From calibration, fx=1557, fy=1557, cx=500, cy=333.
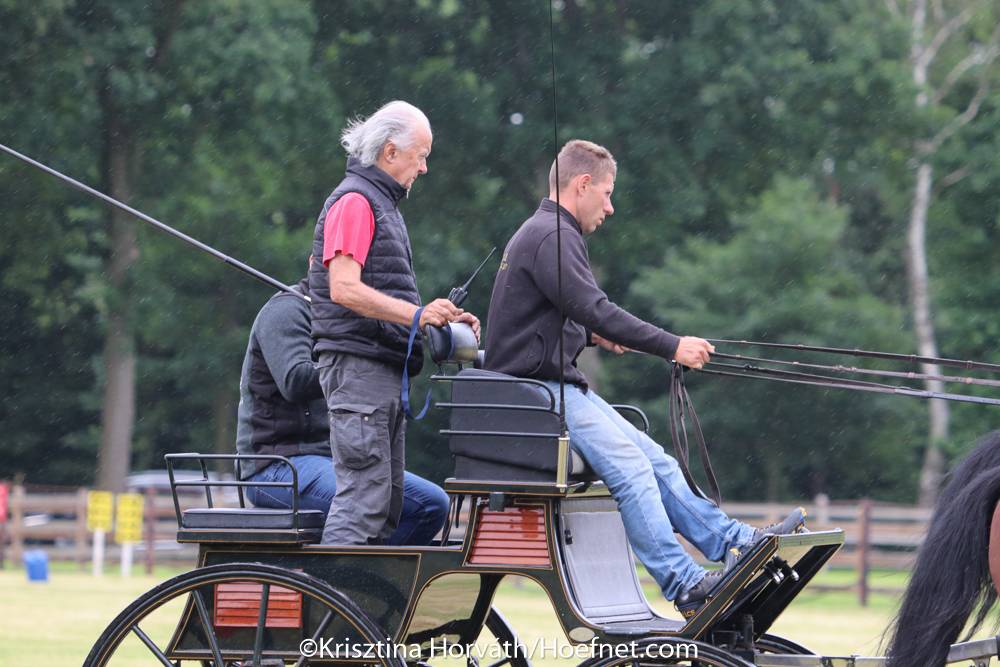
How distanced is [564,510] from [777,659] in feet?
2.63

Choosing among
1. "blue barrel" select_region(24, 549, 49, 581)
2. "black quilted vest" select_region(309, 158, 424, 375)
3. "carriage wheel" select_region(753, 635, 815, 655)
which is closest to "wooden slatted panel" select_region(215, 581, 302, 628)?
"black quilted vest" select_region(309, 158, 424, 375)

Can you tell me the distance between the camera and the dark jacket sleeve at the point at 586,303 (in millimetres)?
4723

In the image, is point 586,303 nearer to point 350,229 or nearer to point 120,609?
point 350,229

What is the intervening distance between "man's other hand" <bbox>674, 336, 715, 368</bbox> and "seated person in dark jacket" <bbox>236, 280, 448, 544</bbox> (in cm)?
117

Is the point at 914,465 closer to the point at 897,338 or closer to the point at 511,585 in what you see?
the point at 897,338

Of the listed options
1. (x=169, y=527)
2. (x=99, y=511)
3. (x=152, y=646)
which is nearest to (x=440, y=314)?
(x=152, y=646)

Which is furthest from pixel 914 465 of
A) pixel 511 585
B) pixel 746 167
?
pixel 511 585

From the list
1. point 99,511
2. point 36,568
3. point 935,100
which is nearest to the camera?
point 36,568

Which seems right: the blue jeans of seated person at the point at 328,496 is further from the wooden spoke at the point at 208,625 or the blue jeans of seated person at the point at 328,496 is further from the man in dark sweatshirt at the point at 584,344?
the man in dark sweatshirt at the point at 584,344

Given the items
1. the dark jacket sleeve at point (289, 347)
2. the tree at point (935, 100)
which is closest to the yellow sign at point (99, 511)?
the tree at point (935, 100)

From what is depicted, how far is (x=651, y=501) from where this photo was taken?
4746mm

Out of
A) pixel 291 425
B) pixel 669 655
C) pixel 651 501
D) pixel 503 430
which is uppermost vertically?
pixel 291 425

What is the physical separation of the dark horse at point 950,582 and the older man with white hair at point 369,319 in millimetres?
1600

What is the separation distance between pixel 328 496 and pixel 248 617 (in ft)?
1.70
